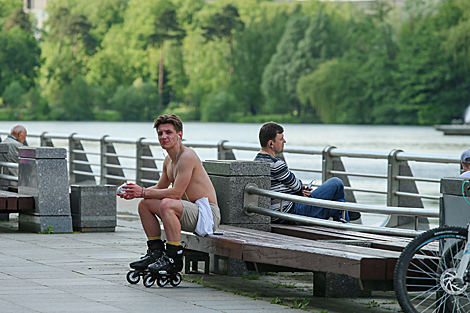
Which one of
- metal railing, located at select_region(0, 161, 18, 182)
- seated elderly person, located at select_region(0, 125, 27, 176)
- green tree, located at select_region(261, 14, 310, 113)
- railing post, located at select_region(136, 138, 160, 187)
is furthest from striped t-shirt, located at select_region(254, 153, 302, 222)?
green tree, located at select_region(261, 14, 310, 113)

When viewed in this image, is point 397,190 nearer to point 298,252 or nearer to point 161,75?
point 298,252

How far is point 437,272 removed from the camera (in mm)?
4941

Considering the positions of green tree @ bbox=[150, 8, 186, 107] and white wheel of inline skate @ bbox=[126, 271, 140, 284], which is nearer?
white wheel of inline skate @ bbox=[126, 271, 140, 284]

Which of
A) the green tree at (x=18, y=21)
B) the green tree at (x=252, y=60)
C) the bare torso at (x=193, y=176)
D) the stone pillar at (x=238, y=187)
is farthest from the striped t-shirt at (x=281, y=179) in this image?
the green tree at (x=252, y=60)

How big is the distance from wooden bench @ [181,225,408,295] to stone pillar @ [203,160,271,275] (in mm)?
209

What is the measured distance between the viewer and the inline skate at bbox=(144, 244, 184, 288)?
608cm

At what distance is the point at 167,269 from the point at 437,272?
2.08 metres

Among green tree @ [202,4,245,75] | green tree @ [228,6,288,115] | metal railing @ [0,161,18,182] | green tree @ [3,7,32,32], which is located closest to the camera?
metal railing @ [0,161,18,182]

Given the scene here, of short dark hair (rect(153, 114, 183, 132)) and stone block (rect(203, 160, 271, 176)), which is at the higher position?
short dark hair (rect(153, 114, 183, 132))

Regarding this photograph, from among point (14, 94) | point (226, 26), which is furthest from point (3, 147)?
point (226, 26)

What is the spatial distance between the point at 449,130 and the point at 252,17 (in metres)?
32.8

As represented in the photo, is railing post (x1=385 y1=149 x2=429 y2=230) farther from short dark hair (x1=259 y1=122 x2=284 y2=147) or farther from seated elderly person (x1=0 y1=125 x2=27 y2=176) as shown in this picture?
seated elderly person (x1=0 y1=125 x2=27 y2=176)

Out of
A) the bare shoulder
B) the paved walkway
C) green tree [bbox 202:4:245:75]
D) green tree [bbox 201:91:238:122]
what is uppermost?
green tree [bbox 202:4:245:75]

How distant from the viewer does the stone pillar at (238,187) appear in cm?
693
